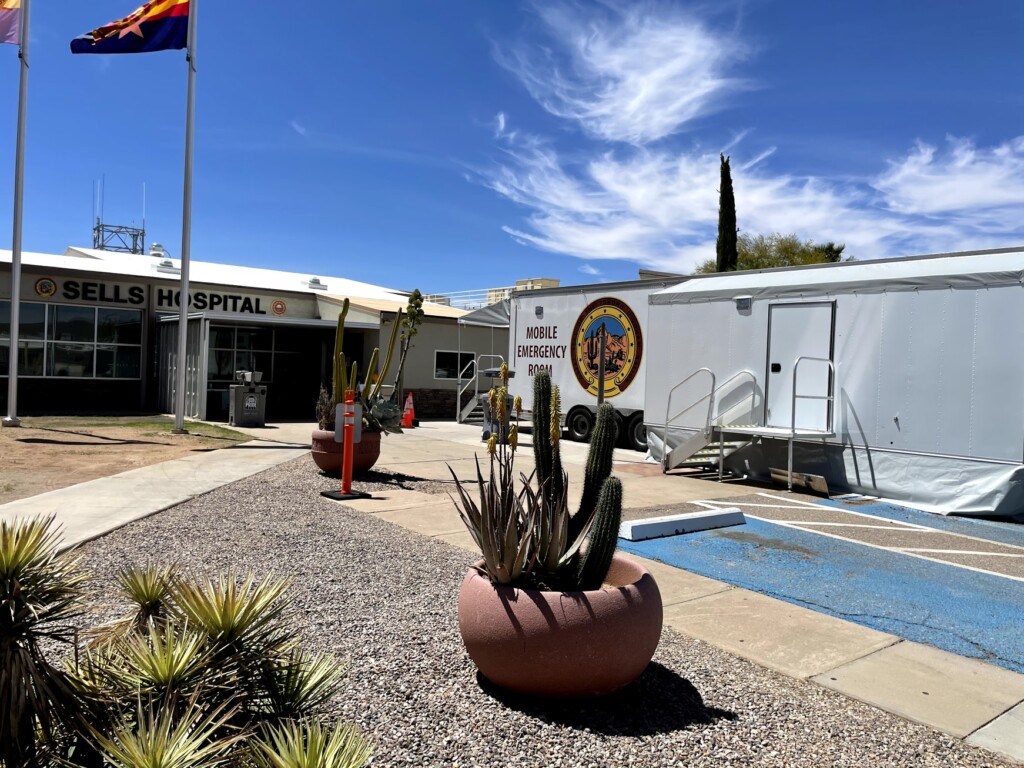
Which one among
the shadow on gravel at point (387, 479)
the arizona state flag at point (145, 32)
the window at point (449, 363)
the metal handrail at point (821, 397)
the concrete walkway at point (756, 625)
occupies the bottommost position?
the concrete walkway at point (756, 625)

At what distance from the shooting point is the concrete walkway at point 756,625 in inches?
154

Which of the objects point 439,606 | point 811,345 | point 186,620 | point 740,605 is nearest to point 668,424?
point 811,345

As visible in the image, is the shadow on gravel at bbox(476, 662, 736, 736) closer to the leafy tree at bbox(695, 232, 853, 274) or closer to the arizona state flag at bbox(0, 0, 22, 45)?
the arizona state flag at bbox(0, 0, 22, 45)

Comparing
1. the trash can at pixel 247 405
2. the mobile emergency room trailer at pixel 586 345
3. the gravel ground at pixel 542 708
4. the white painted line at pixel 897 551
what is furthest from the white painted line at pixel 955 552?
the trash can at pixel 247 405

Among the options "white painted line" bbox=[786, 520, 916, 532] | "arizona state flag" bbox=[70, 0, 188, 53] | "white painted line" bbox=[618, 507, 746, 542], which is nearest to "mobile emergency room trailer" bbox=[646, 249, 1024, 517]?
"white painted line" bbox=[786, 520, 916, 532]

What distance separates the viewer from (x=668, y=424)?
43.3ft

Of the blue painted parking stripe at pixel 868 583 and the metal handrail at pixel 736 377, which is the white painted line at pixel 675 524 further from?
the metal handrail at pixel 736 377

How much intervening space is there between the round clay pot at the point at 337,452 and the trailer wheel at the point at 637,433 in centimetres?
674

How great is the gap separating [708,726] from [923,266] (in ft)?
30.3

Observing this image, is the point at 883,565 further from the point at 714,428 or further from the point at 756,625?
the point at 714,428

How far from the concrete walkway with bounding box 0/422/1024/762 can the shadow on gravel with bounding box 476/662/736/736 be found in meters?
0.88

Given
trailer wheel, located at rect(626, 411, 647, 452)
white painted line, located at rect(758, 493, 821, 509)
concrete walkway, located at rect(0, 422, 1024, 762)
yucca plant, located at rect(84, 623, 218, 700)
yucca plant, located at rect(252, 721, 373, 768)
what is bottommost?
concrete walkway, located at rect(0, 422, 1024, 762)

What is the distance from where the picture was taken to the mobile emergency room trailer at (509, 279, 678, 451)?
15.8 m

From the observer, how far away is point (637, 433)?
52.1 feet
